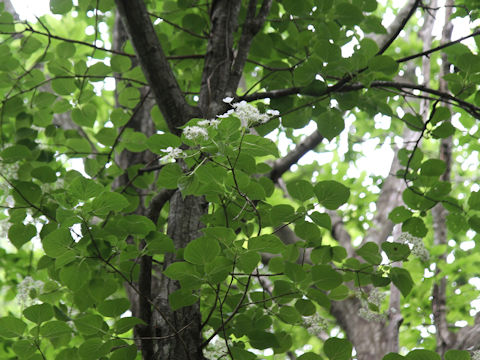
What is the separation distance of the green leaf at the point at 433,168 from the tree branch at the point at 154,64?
3.14 ft

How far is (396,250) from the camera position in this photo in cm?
167

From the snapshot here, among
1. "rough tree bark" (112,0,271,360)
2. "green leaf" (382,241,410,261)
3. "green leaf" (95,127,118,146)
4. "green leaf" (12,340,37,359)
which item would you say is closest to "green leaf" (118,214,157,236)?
"rough tree bark" (112,0,271,360)

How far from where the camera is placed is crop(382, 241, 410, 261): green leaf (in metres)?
1.65

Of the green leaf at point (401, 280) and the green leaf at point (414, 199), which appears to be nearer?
the green leaf at point (401, 280)

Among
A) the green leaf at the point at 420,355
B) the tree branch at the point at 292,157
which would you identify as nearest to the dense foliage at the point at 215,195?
the green leaf at the point at 420,355

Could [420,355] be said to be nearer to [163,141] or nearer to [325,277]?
[325,277]

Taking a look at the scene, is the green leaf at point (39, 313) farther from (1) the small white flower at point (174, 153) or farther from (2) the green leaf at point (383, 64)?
(2) the green leaf at point (383, 64)

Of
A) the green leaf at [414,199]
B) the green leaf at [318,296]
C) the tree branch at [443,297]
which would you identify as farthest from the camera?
the tree branch at [443,297]

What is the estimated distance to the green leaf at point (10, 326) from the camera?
4.75 ft

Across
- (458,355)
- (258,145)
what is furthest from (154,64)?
(458,355)

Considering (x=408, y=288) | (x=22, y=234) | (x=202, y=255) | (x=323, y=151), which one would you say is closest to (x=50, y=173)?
(x=22, y=234)

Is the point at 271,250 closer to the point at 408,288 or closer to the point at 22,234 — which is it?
the point at 408,288

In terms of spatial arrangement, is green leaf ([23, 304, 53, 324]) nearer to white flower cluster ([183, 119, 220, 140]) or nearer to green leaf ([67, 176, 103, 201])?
green leaf ([67, 176, 103, 201])

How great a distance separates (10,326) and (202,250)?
75 centimetres
